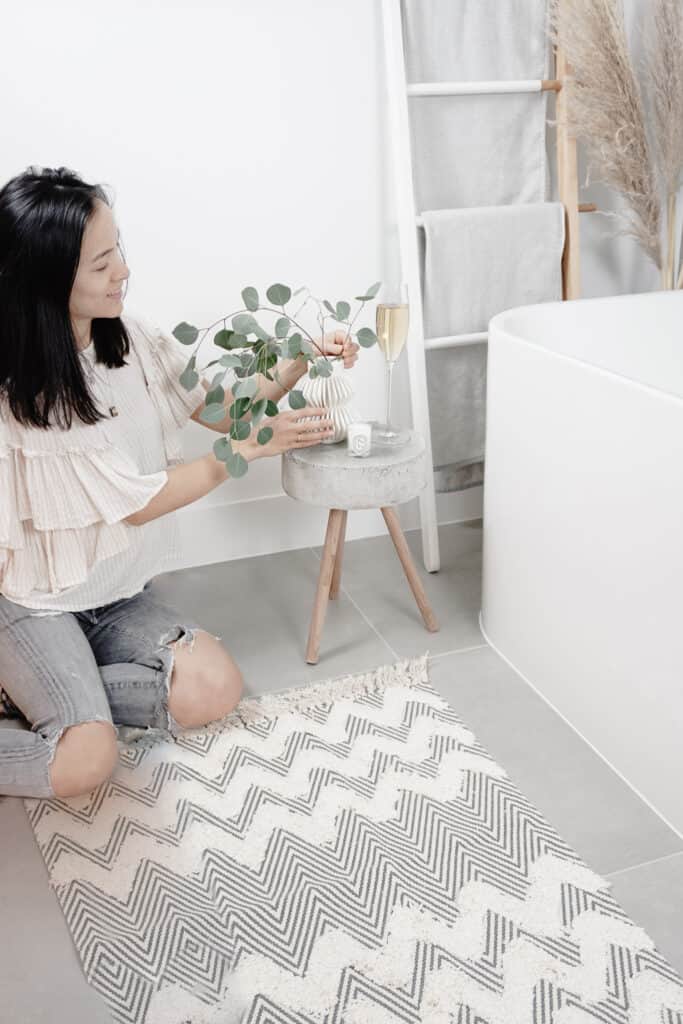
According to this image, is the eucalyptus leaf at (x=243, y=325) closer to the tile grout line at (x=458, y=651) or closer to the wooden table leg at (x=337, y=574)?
the wooden table leg at (x=337, y=574)

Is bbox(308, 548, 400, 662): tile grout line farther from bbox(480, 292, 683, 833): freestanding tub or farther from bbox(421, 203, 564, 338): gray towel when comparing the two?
bbox(421, 203, 564, 338): gray towel

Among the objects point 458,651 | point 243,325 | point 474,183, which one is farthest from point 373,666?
point 474,183

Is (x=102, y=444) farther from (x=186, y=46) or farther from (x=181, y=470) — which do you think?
(x=186, y=46)

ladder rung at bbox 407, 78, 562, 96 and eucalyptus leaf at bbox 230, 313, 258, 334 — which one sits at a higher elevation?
ladder rung at bbox 407, 78, 562, 96

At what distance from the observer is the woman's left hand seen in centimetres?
230

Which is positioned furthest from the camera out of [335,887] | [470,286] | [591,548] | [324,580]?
[470,286]

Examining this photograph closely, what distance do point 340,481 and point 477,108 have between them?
1.22m

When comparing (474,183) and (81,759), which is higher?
(474,183)

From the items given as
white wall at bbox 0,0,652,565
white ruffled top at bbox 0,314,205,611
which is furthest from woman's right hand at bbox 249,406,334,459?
white wall at bbox 0,0,652,565

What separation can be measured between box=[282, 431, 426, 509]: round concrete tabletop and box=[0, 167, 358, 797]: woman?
3.7 inches

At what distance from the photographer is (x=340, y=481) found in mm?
2248

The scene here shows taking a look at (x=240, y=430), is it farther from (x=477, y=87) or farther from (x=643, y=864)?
(x=477, y=87)

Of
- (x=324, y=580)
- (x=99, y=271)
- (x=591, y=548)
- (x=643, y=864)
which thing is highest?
(x=99, y=271)

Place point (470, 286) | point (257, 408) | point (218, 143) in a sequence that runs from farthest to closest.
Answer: point (470, 286)
point (218, 143)
point (257, 408)
